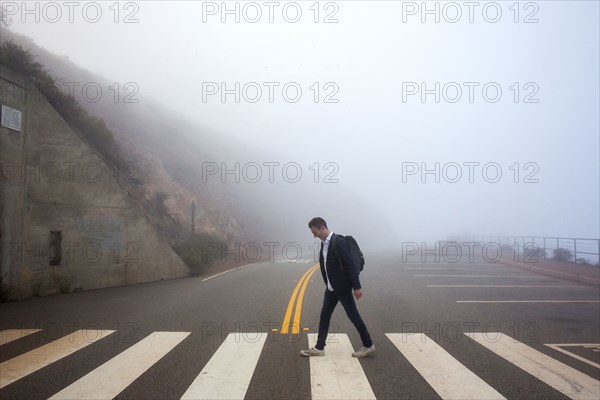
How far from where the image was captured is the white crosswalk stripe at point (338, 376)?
4.46 metres

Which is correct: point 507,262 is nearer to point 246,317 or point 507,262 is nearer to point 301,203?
point 246,317

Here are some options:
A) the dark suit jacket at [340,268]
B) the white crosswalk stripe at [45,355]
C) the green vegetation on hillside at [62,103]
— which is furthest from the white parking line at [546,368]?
the green vegetation on hillside at [62,103]

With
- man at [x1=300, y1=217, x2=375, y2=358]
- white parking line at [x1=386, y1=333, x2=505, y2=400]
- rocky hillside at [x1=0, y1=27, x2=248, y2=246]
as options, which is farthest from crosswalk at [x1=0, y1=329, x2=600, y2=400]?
rocky hillside at [x1=0, y1=27, x2=248, y2=246]

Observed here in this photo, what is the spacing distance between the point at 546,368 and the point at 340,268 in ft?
9.45

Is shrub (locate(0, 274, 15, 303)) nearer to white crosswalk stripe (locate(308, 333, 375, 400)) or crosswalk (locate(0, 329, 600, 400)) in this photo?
crosswalk (locate(0, 329, 600, 400))

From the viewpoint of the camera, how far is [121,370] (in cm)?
518

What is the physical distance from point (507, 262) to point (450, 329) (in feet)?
64.0

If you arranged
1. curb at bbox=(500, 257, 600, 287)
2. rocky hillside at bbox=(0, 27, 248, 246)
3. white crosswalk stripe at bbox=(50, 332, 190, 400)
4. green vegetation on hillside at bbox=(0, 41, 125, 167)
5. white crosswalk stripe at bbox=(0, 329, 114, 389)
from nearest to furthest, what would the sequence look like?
white crosswalk stripe at bbox=(50, 332, 190, 400), white crosswalk stripe at bbox=(0, 329, 114, 389), green vegetation on hillside at bbox=(0, 41, 125, 167), curb at bbox=(500, 257, 600, 287), rocky hillside at bbox=(0, 27, 248, 246)

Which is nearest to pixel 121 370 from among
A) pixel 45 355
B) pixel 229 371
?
pixel 229 371

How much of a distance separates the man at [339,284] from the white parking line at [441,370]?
28.8 inches

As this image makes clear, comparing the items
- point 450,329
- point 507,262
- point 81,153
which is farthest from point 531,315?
point 507,262

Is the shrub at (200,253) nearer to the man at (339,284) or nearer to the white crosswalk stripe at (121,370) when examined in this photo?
the white crosswalk stripe at (121,370)

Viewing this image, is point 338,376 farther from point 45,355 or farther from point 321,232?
point 45,355

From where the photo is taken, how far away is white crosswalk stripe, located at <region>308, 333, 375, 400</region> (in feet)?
14.6
